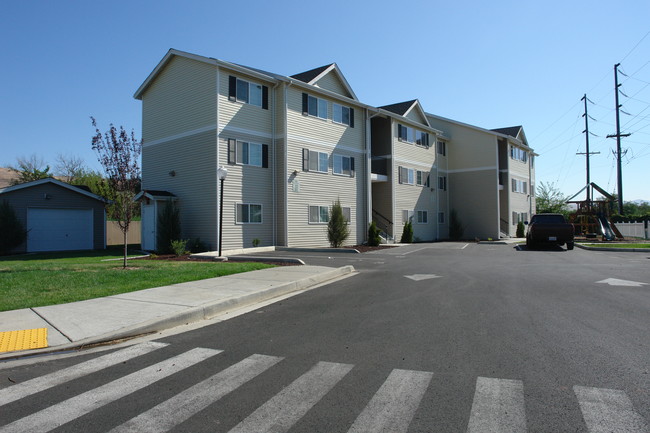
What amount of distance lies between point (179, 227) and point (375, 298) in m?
15.5

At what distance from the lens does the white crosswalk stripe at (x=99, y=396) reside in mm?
3529

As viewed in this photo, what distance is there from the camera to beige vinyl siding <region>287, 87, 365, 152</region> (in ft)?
79.7

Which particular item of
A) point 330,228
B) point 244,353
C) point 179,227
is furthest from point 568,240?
point 244,353

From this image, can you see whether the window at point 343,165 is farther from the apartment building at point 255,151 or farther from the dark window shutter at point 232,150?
the dark window shutter at point 232,150

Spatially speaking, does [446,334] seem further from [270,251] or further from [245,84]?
[245,84]

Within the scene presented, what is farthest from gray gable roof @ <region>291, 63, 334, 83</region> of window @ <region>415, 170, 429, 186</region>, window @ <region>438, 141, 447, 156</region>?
window @ <region>438, 141, 447, 156</region>

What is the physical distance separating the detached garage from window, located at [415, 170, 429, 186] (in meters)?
21.6

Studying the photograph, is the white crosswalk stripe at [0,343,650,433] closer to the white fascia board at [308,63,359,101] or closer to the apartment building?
the apartment building

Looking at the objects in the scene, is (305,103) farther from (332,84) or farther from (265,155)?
(265,155)

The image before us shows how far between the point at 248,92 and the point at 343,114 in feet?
23.0

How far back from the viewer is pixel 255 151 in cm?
2312

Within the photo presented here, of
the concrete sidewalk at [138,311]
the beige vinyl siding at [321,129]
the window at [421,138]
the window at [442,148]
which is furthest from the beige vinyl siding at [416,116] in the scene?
the concrete sidewalk at [138,311]

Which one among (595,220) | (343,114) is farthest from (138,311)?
(595,220)

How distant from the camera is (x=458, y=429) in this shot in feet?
11.0
